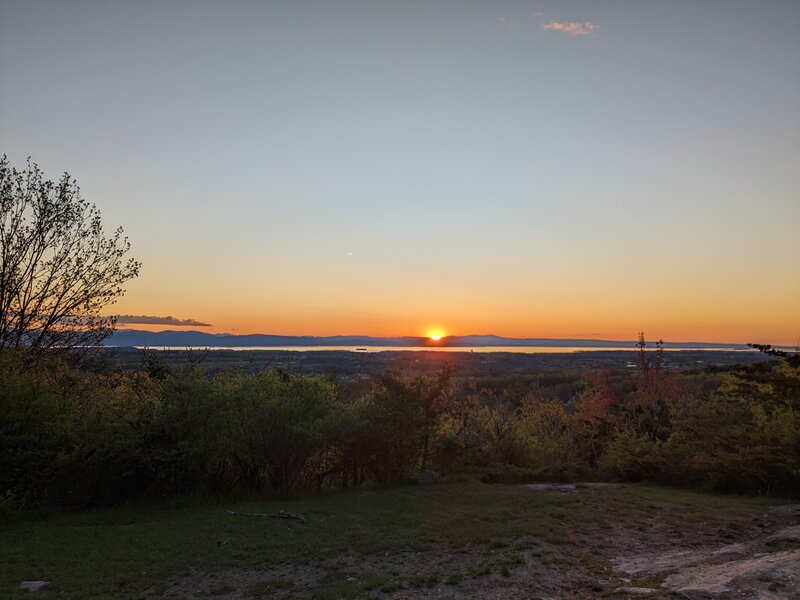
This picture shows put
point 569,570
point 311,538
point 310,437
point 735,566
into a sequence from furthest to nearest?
point 310,437 < point 311,538 < point 569,570 < point 735,566

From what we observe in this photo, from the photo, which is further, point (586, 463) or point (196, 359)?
point (586, 463)

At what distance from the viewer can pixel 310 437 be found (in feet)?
48.8

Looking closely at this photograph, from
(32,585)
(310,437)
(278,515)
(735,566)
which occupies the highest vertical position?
(310,437)

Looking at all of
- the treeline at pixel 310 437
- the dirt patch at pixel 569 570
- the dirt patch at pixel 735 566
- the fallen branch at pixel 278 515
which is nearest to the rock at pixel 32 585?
the dirt patch at pixel 569 570

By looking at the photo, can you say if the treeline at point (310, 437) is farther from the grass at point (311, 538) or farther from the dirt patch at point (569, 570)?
the dirt patch at point (569, 570)

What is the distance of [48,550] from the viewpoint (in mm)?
9445

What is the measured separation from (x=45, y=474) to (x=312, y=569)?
793cm

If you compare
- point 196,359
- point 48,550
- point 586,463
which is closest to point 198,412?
point 196,359

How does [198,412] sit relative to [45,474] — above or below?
above

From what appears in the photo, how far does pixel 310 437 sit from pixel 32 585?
755cm

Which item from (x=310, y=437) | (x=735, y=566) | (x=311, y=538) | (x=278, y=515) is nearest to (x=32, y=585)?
(x=311, y=538)

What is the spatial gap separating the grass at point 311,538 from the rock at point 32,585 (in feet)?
0.43

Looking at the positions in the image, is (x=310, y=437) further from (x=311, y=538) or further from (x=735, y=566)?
(x=735, y=566)

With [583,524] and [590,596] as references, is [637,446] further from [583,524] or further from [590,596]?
[590,596]
